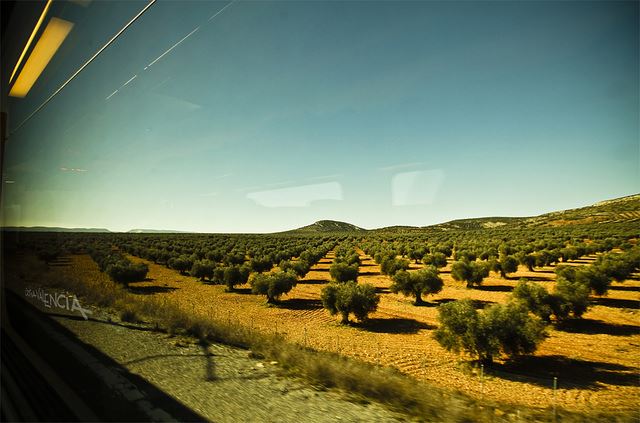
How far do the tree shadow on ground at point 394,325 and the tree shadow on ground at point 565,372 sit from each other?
500 centimetres

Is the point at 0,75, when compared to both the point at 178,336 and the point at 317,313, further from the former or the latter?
the point at 317,313

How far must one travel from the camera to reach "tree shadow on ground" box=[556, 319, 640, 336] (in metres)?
15.8

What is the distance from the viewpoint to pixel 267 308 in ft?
71.0

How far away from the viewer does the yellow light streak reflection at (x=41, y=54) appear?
4.36 meters

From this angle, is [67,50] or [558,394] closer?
[67,50]

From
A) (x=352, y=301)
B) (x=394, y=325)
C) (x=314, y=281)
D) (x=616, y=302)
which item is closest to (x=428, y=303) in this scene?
(x=394, y=325)

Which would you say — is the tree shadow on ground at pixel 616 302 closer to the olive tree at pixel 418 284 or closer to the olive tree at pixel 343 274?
the olive tree at pixel 418 284

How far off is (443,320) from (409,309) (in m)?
8.03

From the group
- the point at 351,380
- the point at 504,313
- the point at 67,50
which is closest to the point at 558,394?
the point at 504,313

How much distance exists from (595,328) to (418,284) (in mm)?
9809

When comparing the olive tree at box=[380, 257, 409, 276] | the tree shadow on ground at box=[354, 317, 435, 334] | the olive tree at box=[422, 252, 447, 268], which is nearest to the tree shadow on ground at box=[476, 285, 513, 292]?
the olive tree at box=[380, 257, 409, 276]

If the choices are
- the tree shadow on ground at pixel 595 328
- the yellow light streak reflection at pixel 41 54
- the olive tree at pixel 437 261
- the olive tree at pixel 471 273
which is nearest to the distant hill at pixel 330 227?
the olive tree at pixel 437 261

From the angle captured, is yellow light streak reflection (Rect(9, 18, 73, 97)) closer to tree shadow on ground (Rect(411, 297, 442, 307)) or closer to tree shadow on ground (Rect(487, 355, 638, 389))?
tree shadow on ground (Rect(487, 355, 638, 389))

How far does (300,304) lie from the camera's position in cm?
2283
